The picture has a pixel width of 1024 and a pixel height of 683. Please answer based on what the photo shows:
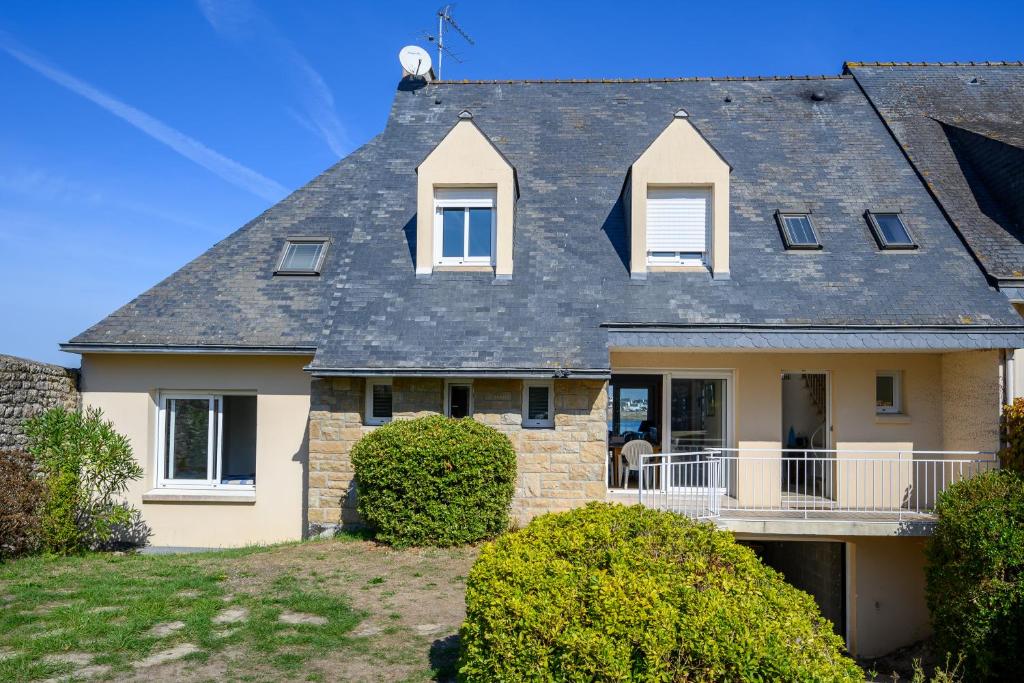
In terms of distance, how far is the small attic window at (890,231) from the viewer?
13242 mm

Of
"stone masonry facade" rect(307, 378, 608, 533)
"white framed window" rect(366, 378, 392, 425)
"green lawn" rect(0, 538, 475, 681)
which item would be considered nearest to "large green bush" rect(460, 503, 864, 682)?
"green lawn" rect(0, 538, 475, 681)

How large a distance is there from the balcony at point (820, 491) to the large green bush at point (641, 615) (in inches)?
213

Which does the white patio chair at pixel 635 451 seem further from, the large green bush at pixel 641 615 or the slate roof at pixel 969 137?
the large green bush at pixel 641 615

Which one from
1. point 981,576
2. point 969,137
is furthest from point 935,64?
point 981,576

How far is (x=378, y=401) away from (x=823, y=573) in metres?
8.65

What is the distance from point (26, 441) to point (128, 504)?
2.04 meters

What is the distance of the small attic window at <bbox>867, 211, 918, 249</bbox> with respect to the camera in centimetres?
1324

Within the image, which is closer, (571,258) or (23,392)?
(23,392)

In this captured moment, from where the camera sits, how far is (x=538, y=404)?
39.7ft

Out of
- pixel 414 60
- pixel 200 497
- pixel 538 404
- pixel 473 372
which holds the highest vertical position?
pixel 414 60

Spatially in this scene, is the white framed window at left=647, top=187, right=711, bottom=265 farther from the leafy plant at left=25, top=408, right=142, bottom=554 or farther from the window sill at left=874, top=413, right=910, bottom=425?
the leafy plant at left=25, top=408, right=142, bottom=554

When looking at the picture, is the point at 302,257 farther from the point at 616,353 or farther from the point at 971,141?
the point at 971,141

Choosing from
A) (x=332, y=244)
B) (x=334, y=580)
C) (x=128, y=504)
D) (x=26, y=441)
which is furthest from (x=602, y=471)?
(x=26, y=441)

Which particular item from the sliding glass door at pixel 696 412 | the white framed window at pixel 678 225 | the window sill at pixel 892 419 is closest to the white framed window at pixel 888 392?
the window sill at pixel 892 419
